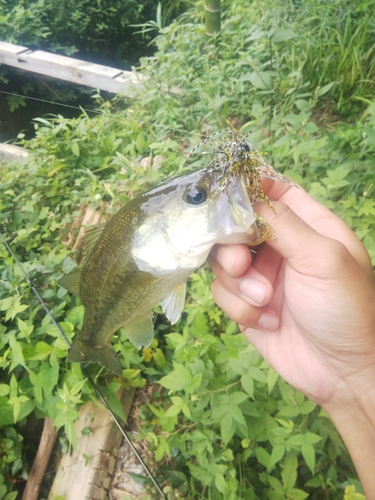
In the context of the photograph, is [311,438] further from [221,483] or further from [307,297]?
[307,297]

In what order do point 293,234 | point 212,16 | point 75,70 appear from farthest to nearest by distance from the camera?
point 75,70 < point 212,16 < point 293,234

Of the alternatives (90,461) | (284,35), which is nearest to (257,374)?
(90,461)

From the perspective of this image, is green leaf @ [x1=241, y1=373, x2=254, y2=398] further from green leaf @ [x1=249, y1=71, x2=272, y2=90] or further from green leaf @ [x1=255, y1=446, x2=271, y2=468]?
green leaf @ [x1=249, y1=71, x2=272, y2=90]

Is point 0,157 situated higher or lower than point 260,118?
lower

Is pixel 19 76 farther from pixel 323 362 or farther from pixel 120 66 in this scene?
pixel 323 362

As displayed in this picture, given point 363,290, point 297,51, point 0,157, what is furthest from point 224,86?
point 363,290

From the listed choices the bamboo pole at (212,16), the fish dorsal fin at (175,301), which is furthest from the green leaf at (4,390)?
the bamboo pole at (212,16)
